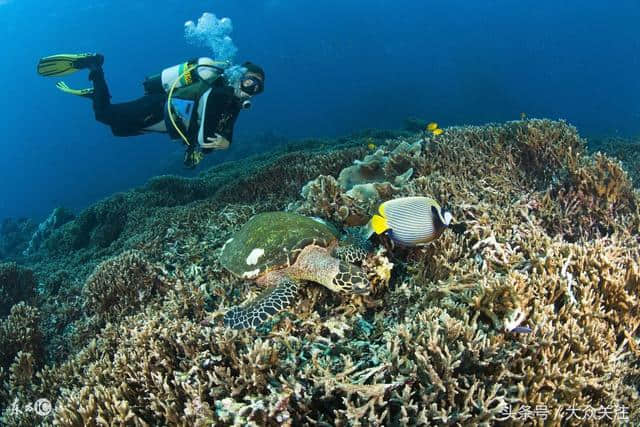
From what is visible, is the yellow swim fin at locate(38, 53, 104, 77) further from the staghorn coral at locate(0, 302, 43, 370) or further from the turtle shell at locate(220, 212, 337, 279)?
the turtle shell at locate(220, 212, 337, 279)

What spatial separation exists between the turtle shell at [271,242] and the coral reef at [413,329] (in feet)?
0.98

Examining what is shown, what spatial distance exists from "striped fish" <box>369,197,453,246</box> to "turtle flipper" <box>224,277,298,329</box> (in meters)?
0.87

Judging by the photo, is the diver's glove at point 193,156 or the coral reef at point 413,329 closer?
the coral reef at point 413,329

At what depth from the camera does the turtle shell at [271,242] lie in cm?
298

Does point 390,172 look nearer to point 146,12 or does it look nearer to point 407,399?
point 407,399

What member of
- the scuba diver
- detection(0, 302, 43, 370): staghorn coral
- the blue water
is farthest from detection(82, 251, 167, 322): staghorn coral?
the blue water

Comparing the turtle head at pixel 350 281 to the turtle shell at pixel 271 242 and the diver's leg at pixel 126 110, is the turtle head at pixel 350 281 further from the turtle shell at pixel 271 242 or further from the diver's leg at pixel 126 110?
the diver's leg at pixel 126 110

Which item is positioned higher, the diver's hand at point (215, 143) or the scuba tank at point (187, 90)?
the scuba tank at point (187, 90)

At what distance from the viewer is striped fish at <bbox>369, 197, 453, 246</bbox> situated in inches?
98.6

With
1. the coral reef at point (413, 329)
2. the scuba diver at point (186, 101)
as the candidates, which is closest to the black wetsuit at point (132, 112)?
the scuba diver at point (186, 101)

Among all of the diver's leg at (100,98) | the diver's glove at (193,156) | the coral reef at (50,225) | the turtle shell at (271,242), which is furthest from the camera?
the coral reef at (50,225)

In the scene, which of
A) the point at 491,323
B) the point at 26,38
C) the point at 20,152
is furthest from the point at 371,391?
the point at 26,38

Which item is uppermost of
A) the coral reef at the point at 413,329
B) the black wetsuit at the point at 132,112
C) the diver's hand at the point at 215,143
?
the black wetsuit at the point at 132,112

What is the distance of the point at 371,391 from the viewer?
5.97 ft
